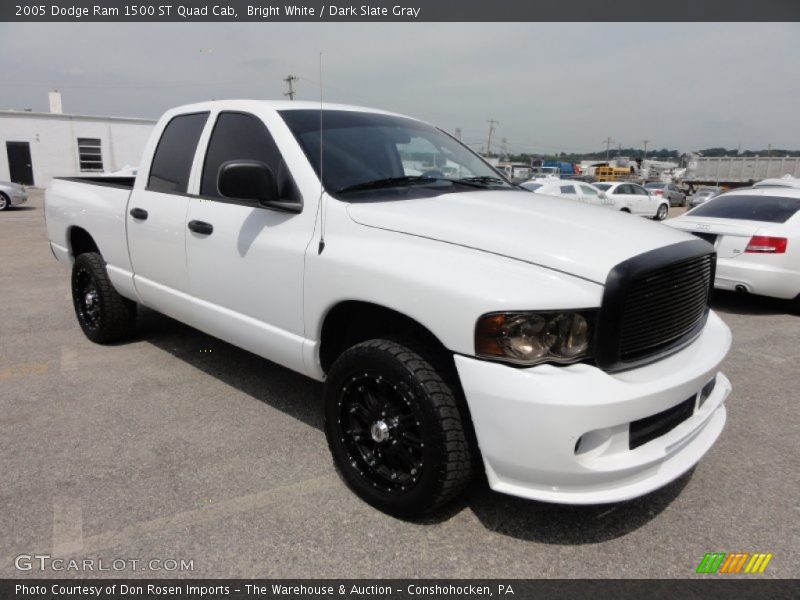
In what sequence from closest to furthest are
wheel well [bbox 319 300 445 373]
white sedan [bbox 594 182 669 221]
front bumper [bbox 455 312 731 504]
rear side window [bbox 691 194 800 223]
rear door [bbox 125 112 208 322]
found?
front bumper [bbox 455 312 731 504] < wheel well [bbox 319 300 445 373] < rear door [bbox 125 112 208 322] < rear side window [bbox 691 194 800 223] < white sedan [bbox 594 182 669 221]

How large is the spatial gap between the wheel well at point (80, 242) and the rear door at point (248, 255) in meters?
2.02

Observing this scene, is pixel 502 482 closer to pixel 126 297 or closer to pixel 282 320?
pixel 282 320

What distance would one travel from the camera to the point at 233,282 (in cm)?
334

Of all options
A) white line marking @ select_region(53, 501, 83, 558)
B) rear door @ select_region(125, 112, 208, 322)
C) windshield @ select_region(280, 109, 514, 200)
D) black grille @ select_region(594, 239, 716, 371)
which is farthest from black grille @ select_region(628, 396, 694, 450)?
rear door @ select_region(125, 112, 208, 322)

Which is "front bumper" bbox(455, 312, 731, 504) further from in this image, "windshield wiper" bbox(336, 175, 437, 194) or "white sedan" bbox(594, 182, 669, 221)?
"white sedan" bbox(594, 182, 669, 221)

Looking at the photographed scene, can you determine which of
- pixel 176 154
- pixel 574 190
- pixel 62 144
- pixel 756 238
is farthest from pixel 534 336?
pixel 62 144

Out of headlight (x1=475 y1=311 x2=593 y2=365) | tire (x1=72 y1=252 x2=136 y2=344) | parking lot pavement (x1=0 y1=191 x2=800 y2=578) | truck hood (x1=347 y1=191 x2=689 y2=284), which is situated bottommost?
parking lot pavement (x1=0 y1=191 x2=800 y2=578)

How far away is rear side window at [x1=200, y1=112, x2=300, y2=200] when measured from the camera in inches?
123

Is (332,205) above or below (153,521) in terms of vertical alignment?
above

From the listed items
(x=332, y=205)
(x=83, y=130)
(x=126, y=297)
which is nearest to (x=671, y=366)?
(x=332, y=205)

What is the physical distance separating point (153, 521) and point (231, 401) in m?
1.30

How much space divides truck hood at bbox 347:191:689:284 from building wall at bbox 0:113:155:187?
3594 cm

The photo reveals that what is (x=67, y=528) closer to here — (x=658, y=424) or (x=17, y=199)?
(x=658, y=424)
